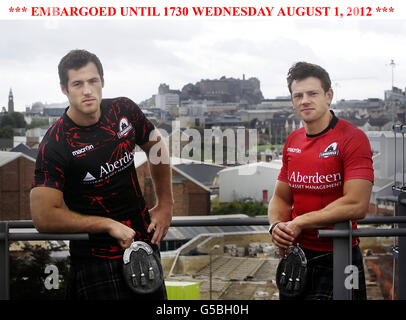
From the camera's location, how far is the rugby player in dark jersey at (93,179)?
2.29 meters

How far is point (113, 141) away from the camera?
2.35m

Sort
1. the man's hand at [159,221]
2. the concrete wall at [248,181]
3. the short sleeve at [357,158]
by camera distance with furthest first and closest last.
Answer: the concrete wall at [248,181]
the man's hand at [159,221]
the short sleeve at [357,158]

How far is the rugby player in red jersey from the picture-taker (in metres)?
2.29

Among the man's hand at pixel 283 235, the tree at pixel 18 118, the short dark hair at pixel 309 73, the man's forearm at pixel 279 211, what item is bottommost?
the man's hand at pixel 283 235

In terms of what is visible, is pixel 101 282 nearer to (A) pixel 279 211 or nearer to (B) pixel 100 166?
(B) pixel 100 166

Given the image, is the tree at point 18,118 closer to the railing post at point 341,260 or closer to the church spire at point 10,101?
the church spire at point 10,101

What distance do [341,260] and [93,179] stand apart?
1016 millimetres

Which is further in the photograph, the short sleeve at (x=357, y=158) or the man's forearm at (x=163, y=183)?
the man's forearm at (x=163, y=183)

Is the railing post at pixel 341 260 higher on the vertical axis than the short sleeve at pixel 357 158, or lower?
lower

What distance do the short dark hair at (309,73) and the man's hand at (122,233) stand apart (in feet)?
2.88

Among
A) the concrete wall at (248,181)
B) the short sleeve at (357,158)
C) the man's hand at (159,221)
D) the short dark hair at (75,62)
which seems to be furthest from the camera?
the concrete wall at (248,181)

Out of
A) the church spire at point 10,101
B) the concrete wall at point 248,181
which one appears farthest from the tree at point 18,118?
the concrete wall at point 248,181

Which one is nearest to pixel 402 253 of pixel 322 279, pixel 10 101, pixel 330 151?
pixel 322 279
